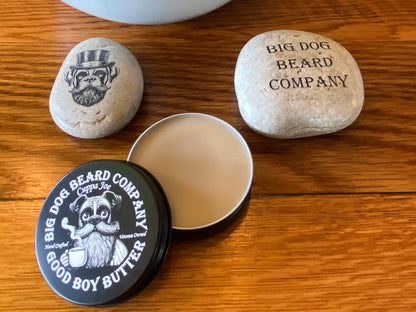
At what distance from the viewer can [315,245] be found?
43 cm

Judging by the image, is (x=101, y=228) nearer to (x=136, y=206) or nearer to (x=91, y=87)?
(x=136, y=206)

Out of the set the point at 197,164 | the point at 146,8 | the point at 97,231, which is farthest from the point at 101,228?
the point at 146,8

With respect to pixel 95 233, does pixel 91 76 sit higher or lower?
higher

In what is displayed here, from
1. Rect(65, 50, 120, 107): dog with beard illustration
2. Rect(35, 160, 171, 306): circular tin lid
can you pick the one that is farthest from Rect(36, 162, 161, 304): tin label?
Rect(65, 50, 120, 107): dog with beard illustration

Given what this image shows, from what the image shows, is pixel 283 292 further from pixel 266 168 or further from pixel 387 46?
pixel 387 46

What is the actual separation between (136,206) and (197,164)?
0.10 m

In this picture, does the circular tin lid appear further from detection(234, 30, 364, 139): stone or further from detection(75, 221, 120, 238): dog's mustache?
detection(234, 30, 364, 139): stone

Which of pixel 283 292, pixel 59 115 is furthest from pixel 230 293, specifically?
pixel 59 115

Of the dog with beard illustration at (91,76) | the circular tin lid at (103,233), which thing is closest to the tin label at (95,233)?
the circular tin lid at (103,233)

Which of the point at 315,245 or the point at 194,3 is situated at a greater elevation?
the point at 194,3

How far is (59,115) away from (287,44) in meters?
0.31

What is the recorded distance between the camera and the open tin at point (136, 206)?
1.26ft

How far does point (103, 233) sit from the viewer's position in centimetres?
40

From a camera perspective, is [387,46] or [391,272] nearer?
[391,272]
